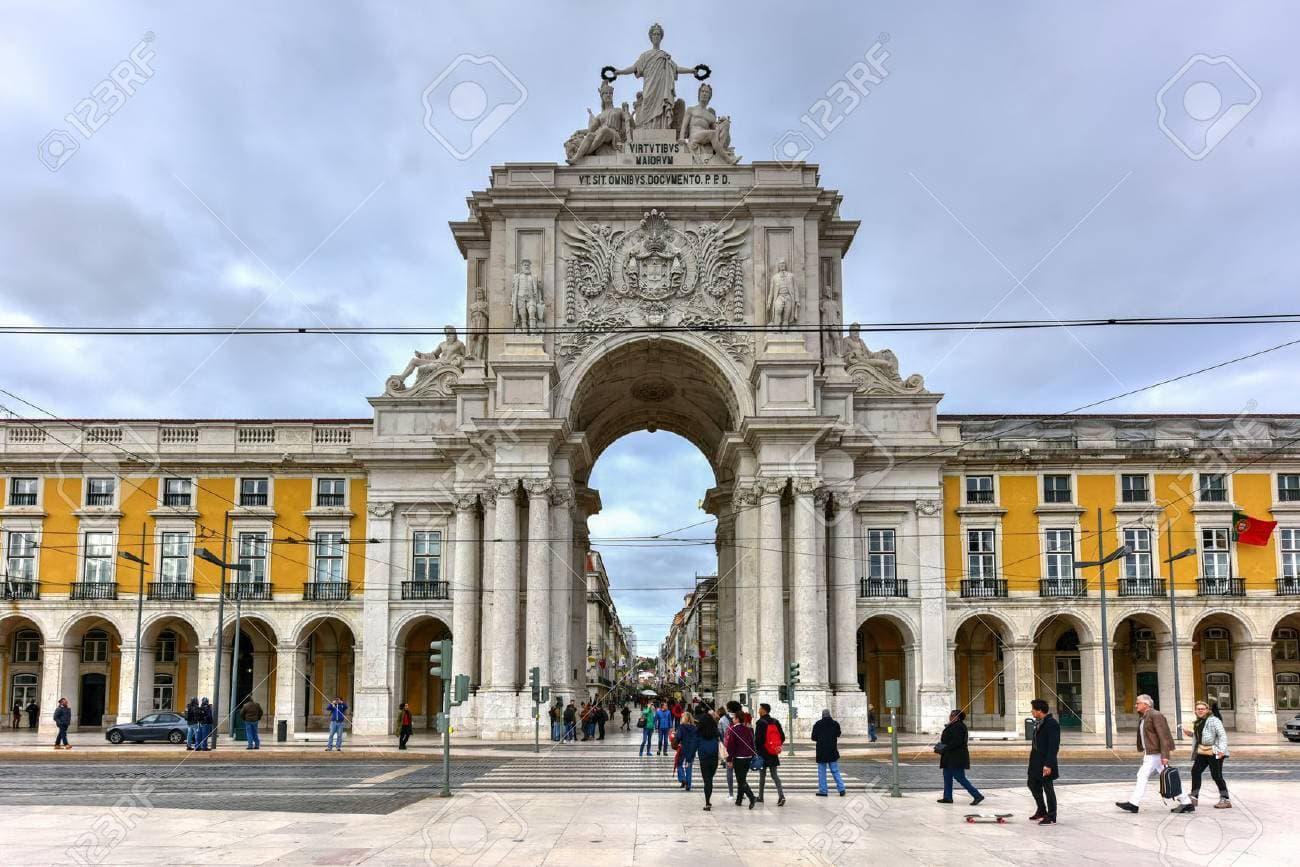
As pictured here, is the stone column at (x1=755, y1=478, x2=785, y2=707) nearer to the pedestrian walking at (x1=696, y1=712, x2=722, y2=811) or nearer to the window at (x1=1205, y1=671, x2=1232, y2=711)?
the window at (x1=1205, y1=671, x2=1232, y2=711)

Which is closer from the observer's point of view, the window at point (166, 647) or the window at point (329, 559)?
the window at point (329, 559)

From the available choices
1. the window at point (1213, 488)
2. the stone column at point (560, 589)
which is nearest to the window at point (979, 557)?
the window at point (1213, 488)

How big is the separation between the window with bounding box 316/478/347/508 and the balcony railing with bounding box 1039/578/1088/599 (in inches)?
1162

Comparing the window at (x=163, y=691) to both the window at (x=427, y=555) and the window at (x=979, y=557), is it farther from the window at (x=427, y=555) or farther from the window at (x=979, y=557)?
the window at (x=979, y=557)

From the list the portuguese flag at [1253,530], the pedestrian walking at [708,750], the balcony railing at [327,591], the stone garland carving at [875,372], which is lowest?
the pedestrian walking at [708,750]

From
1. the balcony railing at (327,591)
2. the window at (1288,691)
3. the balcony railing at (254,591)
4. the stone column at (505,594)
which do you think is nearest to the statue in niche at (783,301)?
the stone column at (505,594)

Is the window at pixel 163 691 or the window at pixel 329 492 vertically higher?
the window at pixel 329 492

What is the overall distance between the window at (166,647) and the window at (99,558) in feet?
14.6

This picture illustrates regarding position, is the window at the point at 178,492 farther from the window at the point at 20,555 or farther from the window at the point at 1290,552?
the window at the point at 1290,552

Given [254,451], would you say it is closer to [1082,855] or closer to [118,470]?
[118,470]

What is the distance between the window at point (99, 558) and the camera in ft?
173

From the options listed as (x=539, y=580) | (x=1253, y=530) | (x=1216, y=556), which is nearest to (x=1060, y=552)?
(x=1216, y=556)

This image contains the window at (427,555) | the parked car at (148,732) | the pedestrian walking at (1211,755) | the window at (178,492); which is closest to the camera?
the pedestrian walking at (1211,755)

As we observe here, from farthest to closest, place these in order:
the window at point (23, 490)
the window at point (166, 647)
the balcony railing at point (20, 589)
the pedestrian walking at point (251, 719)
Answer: the window at point (166, 647) → the window at point (23, 490) → the balcony railing at point (20, 589) → the pedestrian walking at point (251, 719)
